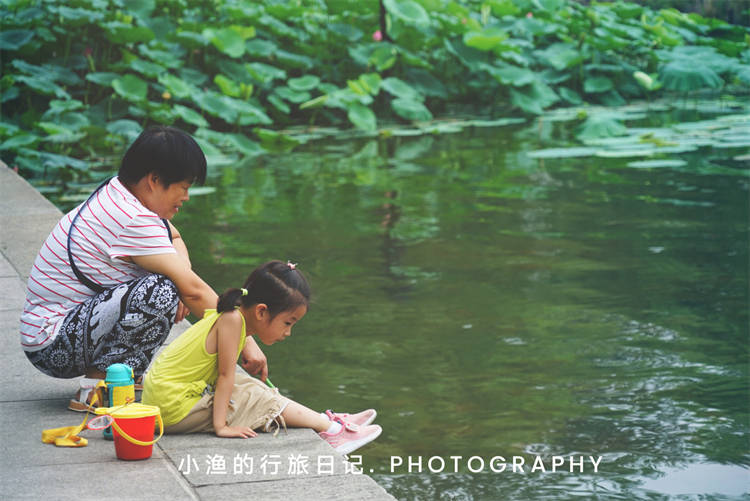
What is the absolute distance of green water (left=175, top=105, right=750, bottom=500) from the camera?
10.1ft

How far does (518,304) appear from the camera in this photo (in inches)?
175

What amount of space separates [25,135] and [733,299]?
5.46m

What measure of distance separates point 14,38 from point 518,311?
665 centimetres

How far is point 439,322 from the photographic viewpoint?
4.23 metres

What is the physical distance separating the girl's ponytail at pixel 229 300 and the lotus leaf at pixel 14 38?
7.35m

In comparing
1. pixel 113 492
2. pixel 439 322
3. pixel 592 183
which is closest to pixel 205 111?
pixel 592 183

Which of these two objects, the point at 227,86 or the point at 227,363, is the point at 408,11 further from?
the point at 227,363

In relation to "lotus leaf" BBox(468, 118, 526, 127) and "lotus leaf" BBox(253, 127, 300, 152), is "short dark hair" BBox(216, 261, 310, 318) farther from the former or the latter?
"lotus leaf" BBox(468, 118, 526, 127)

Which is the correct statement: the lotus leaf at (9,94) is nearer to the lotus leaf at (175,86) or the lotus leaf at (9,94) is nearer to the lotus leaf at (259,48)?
the lotus leaf at (175,86)

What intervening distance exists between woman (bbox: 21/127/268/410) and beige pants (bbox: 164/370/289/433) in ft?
0.33

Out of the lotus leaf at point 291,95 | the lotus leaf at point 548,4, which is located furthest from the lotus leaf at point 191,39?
the lotus leaf at point 548,4

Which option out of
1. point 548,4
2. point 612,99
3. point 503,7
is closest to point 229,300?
point 612,99

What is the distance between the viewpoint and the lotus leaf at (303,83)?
33.5ft

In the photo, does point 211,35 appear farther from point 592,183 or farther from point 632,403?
point 632,403
